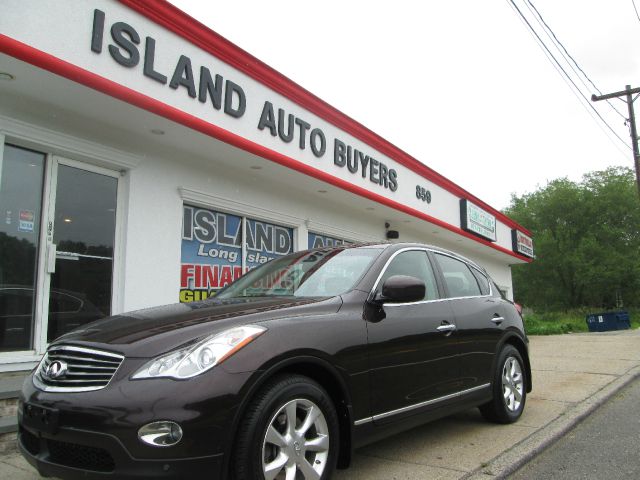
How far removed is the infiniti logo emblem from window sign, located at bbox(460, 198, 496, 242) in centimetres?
1398

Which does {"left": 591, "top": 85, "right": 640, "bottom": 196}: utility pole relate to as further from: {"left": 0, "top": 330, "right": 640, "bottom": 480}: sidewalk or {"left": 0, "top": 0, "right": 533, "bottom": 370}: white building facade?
{"left": 0, "top": 330, "right": 640, "bottom": 480}: sidewalk

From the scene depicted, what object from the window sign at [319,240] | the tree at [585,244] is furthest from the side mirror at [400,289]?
the tree at [585,244]

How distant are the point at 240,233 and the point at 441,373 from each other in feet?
17.5

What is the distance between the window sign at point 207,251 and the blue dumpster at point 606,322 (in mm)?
21777

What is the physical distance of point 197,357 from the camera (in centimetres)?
260

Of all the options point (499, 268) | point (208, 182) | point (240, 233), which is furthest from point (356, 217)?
point (499, 268)

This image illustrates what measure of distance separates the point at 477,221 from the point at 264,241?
973 cm

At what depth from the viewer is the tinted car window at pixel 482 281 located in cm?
523

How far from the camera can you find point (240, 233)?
8.71 m

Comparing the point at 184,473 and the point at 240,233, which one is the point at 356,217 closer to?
the point at 240,233

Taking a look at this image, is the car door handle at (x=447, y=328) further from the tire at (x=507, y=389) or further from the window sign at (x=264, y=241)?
the window sign at (x=264, y=241)

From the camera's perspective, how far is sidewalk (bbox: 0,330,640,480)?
3.58 meters

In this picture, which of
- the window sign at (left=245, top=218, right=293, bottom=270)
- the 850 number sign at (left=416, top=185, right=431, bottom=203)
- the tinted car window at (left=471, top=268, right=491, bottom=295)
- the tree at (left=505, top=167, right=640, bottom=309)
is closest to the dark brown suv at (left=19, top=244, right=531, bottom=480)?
the tinted car window at (left=471, top=268, right=491, bottom=295)

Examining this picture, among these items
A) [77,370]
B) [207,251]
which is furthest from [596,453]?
[207,251]
